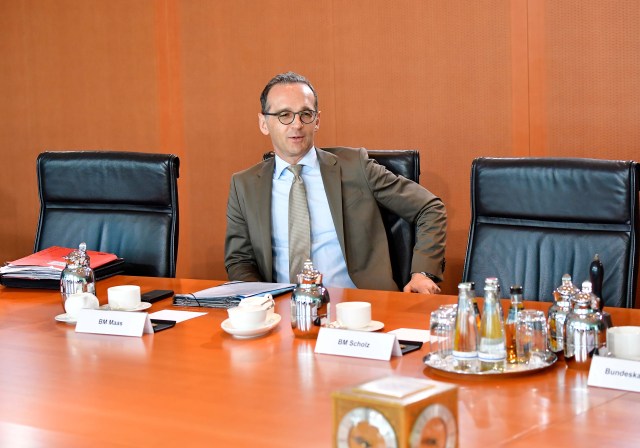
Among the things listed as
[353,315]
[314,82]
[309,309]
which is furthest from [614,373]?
[314,82]

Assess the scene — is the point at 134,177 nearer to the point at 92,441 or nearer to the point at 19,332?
the point at 19,332

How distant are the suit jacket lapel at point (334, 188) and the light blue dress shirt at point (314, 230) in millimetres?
35

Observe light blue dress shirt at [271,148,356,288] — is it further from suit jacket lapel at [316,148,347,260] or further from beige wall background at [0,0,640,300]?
beige wall background at [0,0,640,300]

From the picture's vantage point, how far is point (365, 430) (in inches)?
47.2

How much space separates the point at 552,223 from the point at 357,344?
1229mm

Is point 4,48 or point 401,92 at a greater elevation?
point 4,48

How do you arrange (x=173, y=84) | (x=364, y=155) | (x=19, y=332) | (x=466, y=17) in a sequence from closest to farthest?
1. (x=19, y=332)
2. (x=364, y=155)
3. (x=466, y=17)
4. (x=173, y=84)

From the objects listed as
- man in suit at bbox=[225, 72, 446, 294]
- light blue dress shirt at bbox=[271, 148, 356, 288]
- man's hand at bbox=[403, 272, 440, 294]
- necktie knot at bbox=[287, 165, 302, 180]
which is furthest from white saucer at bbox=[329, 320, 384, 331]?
necktie knot at bbox=[287, 165, 302, 180]

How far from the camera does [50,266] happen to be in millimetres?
3139

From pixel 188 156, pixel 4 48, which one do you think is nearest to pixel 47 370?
pixel 188 156

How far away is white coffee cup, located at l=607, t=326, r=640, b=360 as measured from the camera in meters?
1.84

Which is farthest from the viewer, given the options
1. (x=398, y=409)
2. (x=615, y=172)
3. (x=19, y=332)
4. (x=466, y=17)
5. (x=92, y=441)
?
(x=466, y=17)

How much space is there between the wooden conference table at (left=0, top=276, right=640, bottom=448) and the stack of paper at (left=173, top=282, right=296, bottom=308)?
0.19 meters

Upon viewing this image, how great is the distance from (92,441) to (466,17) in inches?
139
